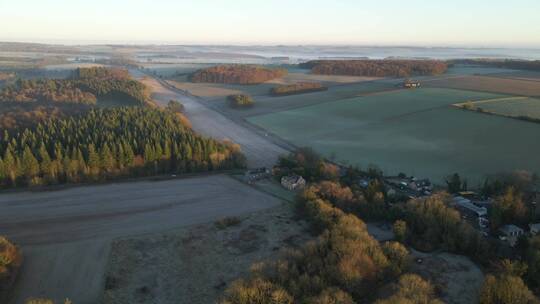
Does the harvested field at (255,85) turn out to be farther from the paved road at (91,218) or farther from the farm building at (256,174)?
the paved road at (91,218)

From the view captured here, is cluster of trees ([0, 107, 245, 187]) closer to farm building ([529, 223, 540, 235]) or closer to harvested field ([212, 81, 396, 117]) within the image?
farm building ([529, 223, 540, 235])

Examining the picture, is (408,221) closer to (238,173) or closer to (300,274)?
(300,274)

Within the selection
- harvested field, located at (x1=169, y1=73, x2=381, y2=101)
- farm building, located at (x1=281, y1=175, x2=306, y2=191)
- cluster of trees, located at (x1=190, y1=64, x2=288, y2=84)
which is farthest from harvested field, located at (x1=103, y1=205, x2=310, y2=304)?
cluster of trees, located at (x1=190, y1=64, x2=288, y2=84)

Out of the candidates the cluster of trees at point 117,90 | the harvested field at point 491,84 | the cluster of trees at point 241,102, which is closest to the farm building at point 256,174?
the cluster of trees at point 241,102

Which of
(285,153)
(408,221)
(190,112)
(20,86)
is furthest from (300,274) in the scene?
(20,86)

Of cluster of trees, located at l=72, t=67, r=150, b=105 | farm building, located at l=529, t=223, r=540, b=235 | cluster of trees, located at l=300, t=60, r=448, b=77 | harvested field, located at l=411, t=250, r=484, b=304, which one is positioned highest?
cluster of trees, located at l=300, t=60, r=448, b=77

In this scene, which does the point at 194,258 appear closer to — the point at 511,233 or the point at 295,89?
the point at 511,233
